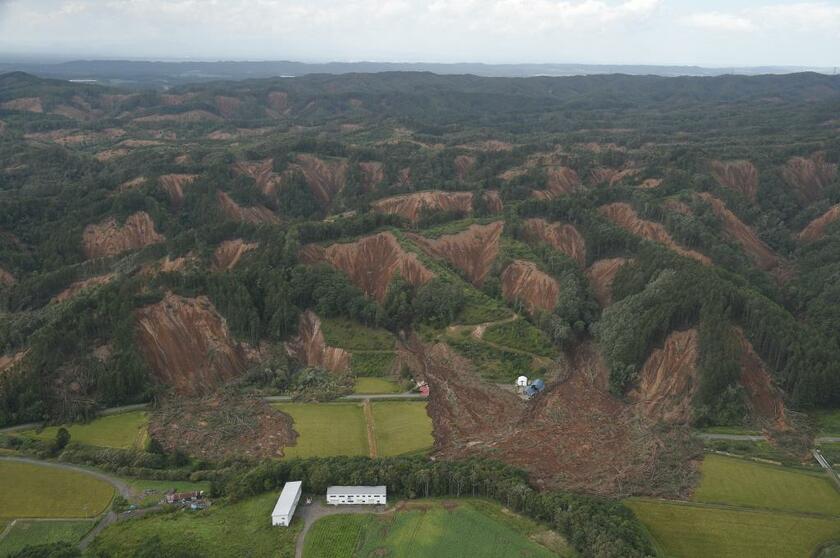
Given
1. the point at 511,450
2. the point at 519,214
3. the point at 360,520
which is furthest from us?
the point at 519,214

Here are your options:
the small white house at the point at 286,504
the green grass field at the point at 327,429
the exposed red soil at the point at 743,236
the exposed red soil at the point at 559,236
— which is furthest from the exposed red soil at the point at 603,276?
the small white house at the point at 286,504

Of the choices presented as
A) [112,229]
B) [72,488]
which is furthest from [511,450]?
[112,229]

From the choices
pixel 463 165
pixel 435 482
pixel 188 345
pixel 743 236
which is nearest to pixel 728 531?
pixel 435 482

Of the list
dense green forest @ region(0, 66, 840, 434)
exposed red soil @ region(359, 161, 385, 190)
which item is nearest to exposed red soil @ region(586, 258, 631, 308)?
dense green forest @ region(0, 66, 840, 434)

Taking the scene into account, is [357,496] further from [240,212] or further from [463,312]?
[240,212]

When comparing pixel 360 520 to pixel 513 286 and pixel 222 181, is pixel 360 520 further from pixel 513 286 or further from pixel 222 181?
pixel 222 181

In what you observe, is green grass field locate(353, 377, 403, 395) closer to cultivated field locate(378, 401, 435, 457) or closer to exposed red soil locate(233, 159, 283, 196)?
cultivated field locate(378, 401, 435, 457)
